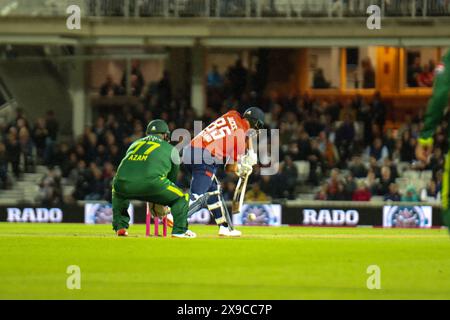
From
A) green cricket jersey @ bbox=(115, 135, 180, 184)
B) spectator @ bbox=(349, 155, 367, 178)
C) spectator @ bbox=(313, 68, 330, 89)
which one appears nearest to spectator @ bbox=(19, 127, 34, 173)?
spectator @ bbox=(349, 155, 367, 178)

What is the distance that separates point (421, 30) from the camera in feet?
103

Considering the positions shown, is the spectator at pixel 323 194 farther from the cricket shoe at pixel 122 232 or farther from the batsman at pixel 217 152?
the cricket shoe at pixel 122 232

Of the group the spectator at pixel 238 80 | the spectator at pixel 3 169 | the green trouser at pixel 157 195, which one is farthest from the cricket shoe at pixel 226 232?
the spectator at pixel 238 80

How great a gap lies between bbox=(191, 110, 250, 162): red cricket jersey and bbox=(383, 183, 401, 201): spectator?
9966mm

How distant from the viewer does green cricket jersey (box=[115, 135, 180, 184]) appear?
54.1 feet

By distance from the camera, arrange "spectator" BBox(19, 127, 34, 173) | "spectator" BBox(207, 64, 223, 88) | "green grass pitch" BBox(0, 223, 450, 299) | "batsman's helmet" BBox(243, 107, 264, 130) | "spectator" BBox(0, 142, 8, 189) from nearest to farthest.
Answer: "green grass pitch" BBox(0, 223, 450, 299) < "batsman's helmet" BBox(243, 107, 264, 130) < "spectator" BBox(0, 142, 8, 189) < "spectator" BBox(19, 127, 34, 173) < "spectator" BBox(207, 64, 223, 88)

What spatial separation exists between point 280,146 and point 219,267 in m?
16.3

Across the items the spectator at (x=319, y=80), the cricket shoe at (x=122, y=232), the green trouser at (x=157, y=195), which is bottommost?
the cricket shoe at (x=122, y=232)

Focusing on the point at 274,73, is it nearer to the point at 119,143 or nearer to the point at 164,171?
the point at 119,143

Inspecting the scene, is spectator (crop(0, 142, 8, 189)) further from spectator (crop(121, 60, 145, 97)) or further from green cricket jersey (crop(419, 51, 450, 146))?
green cricket jersey (crop(419, 51, 450, 146))

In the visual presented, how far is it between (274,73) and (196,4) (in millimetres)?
4655

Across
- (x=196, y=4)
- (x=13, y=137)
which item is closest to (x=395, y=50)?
(x=196, y=4)

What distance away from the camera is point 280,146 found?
2964 centimetres

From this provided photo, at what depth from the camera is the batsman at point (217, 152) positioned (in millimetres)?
17844
